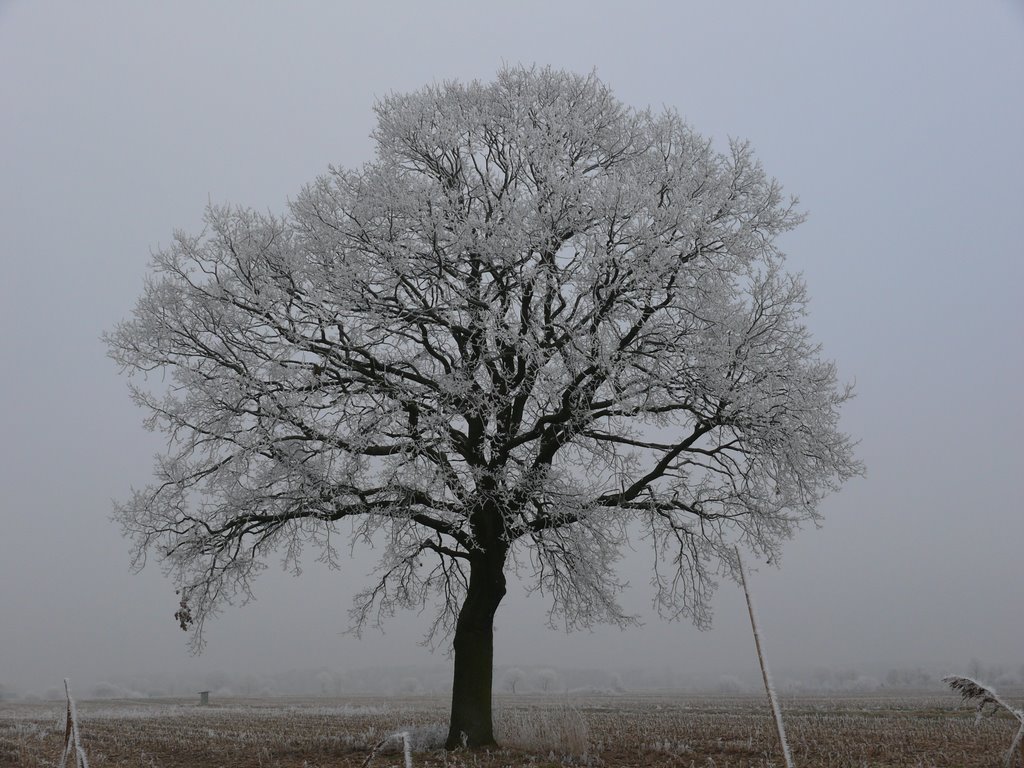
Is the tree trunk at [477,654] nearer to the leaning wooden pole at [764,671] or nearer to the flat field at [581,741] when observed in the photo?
the flat field at [581,741]

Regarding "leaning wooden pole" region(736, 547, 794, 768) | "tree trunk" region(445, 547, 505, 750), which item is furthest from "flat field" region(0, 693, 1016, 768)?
"leaning wooden pole" region(736, 547, 794, 768)

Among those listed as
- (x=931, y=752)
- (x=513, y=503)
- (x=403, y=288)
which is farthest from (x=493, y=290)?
(x=931, y=752)

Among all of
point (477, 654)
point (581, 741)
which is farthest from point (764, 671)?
point (477, 654)

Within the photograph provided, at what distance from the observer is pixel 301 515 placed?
12727 mm

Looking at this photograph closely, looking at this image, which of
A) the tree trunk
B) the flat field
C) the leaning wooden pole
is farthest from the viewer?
the tree trunk

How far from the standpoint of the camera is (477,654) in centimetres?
1276

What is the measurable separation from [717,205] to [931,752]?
808cm

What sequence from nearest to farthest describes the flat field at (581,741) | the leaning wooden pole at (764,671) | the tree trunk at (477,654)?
the leaning wooden pole at (764,671) → the flat field at (581,741) → the tree trunk at (477,654)

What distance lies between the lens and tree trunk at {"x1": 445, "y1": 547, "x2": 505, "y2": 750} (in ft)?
40.2

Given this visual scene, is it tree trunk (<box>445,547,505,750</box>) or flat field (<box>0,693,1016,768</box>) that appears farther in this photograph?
tree trunk (<box>445,547,505,750</box>)

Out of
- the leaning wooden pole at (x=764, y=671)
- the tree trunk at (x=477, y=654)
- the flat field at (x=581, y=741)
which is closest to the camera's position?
the leaning wooden pole at (x=764, y=671)

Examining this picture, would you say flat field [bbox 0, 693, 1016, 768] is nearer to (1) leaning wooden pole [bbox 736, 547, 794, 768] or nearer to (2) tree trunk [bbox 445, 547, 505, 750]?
(2) tree trunk [bbox 445, 547, 505, 750]

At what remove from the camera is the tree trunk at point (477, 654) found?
12.2 meters

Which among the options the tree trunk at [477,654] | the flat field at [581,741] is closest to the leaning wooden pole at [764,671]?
the flat field at [581,741]
